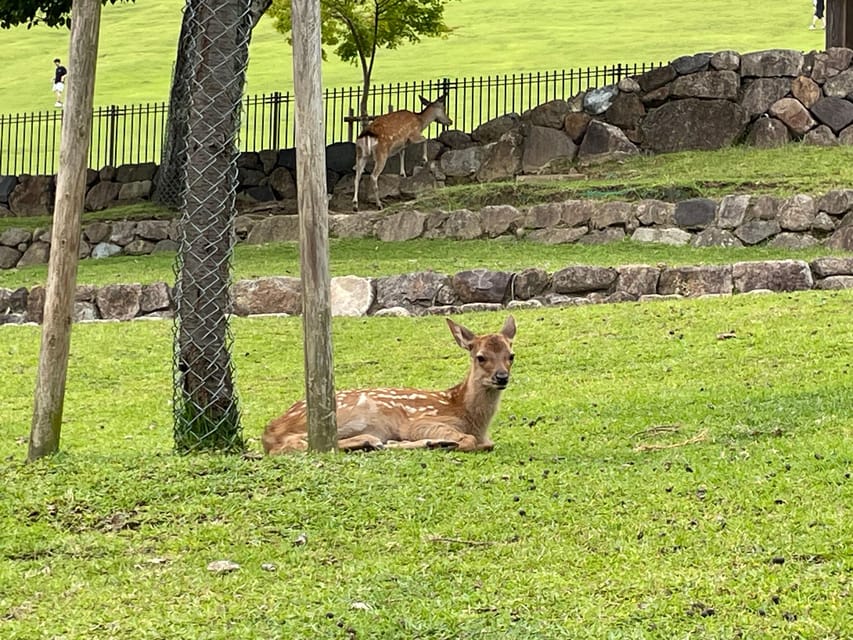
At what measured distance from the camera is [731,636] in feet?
15.8

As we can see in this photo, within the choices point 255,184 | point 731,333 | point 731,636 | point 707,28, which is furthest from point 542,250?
point 707,28

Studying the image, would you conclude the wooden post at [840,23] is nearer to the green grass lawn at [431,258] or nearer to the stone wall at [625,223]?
the stone wall at [625,223]

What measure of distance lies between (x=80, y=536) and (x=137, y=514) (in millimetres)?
330

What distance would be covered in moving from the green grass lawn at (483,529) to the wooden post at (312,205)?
490mm

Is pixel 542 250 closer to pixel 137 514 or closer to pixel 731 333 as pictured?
pixel 731 333

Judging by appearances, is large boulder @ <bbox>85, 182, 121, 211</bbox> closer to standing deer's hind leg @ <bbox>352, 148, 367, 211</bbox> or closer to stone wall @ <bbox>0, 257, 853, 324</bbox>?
standing deer's hind leg @ <bbox>352, 148, 367, 211</bbox>

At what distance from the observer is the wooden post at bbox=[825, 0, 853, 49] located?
25.3 meters

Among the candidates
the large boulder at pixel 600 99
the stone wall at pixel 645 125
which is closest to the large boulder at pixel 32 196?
the stone wall at pixel 645 125

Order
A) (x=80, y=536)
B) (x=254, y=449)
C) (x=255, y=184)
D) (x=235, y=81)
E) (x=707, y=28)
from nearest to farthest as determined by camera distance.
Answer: (x=80, y=536)
(x=235, y=81)
(x=254, y=449)
(x=255, y=184)
(x=707, y=28)

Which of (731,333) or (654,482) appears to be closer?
(654,482)

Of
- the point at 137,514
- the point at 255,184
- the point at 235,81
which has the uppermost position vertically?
the point at 235,81

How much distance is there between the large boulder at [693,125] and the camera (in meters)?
22.2

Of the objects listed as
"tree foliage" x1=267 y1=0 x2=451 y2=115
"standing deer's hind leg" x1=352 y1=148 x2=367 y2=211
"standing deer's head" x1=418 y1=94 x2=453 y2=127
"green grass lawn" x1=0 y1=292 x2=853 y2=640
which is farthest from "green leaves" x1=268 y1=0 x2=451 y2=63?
"green grass lawn" x1=0 y1=292 x2=853 y2=640

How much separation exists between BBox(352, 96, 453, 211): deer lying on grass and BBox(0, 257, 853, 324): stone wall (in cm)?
748
